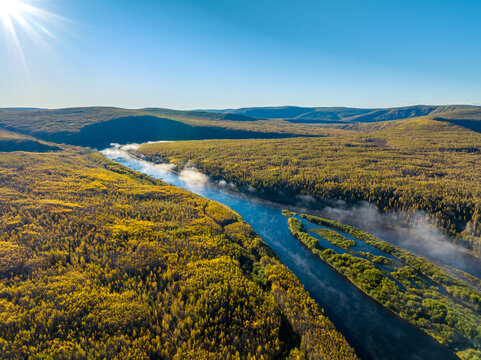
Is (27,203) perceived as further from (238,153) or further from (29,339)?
(238,153)

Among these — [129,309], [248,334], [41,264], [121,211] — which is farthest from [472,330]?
[121,211]

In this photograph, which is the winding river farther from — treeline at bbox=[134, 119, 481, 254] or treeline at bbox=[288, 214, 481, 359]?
treeline at bbox=[134, 119, 481, 254]

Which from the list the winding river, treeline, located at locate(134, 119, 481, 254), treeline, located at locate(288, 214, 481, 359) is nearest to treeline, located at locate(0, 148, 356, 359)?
the winding river

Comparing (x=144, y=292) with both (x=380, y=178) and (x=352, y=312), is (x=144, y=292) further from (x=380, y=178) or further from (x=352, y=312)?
(x=380, y=178)

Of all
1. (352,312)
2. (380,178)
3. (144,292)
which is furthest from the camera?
(380,178)

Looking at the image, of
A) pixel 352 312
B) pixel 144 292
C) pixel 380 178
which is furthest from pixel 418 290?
pixel 380 178
